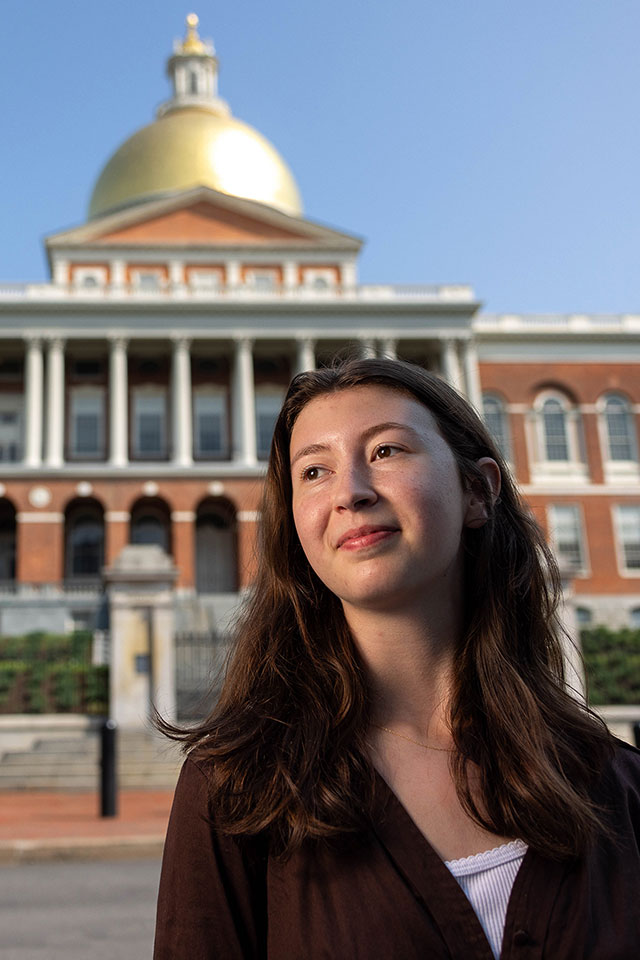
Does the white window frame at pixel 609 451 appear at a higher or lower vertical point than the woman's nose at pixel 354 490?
higher

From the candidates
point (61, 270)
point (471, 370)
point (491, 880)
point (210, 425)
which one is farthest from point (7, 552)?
point (491, 880)

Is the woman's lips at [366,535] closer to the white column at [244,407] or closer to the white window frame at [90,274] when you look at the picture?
the white column at [244,407]

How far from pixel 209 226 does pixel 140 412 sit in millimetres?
10105

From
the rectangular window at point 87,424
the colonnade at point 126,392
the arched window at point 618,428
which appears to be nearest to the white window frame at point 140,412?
the colonnade at point 126,392

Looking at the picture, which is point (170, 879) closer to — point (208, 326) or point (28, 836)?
point (28, 836)

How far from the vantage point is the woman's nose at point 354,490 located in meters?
2.07

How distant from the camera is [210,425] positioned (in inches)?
1753

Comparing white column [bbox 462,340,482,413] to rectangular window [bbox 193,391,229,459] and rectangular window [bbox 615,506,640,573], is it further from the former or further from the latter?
rectangular window [bbox 193,391,229,459]

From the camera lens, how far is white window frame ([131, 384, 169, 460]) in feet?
143

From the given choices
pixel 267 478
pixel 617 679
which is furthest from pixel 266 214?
pixel 267 478

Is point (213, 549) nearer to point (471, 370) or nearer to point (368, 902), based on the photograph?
point (471, 370)

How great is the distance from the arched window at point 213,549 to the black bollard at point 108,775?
30454 mm

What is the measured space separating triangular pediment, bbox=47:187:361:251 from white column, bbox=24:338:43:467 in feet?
25.5

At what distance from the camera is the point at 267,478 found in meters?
2.54
